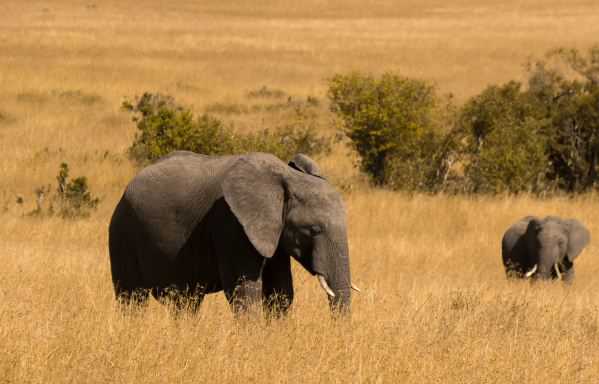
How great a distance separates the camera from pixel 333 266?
7.76 m

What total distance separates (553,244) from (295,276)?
4.73 m

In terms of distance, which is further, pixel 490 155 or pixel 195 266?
pixel 490 155

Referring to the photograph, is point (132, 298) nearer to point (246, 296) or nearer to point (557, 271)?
Answer: point (246, 296)

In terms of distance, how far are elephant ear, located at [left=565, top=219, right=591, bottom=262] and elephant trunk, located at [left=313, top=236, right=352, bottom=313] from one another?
8660 mm

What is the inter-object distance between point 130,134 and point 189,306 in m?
19.1

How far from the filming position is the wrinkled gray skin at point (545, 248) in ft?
51.3

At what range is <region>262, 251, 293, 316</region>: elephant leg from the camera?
8344 mm

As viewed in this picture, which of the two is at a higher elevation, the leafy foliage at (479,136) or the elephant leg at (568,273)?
the leafy foliage at (479,136)

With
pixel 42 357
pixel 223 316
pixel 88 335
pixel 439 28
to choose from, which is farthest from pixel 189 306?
pixel 439 28

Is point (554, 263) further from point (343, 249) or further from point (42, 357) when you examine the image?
point (42, 357)

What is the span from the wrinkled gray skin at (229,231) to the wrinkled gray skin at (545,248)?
7.41 m

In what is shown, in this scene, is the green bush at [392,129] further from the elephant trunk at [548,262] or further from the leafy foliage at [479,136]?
the elephant trunk at [548,262]

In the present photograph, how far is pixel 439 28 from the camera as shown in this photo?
6950 cm

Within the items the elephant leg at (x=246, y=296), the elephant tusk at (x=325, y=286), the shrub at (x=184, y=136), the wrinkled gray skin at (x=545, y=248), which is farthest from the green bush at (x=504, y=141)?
the elephant tusk at (x=325, y=286)
